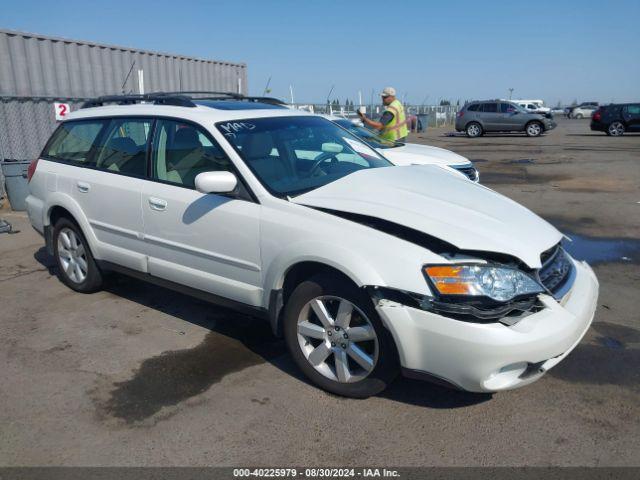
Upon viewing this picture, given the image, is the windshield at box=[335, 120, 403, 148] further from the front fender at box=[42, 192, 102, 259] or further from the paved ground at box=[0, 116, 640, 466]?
the front fender at box=[42, 192, 102, 259]

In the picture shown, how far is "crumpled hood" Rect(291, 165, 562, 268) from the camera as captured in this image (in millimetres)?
3080

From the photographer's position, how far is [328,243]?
3.22 m

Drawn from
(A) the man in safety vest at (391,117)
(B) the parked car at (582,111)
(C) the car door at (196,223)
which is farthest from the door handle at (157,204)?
(B) the parked car at (582,111)

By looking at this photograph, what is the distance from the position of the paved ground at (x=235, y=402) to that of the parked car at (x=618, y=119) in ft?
80.8

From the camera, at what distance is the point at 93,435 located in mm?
3047

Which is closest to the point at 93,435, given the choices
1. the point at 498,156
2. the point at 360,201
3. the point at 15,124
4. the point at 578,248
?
the point at 360,201

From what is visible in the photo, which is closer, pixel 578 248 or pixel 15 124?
pixel 578 248

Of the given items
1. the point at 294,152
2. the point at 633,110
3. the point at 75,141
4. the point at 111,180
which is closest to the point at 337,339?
the point at 294,152

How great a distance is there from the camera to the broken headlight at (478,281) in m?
2.88

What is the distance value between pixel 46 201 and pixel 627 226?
7238 millimetres

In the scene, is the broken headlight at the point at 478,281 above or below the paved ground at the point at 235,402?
above

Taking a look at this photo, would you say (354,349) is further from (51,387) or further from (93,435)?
(51,387)

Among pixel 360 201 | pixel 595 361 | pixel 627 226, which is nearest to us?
pixel 360 201

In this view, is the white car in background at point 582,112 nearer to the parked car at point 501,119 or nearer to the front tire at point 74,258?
the parked car at point 501,119
